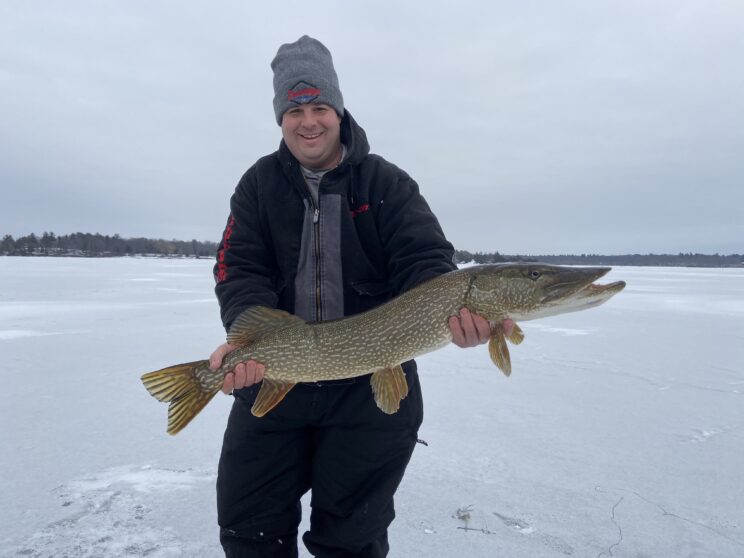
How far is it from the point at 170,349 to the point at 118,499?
13.5 ft

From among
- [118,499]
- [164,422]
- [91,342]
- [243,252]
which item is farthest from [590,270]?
[91,342]

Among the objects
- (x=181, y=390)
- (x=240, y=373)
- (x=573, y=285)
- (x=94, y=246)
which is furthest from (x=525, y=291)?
(x=94, y=246)

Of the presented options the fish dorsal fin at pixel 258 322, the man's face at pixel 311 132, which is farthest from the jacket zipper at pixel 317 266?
the man's face at pixel 311 132

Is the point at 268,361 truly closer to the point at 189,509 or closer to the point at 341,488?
the point at 341,488

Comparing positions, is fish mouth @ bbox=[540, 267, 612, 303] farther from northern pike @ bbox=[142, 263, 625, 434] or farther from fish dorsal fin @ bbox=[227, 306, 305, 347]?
fish dorsal fin @ bbox=[227, 306, 305, 347]

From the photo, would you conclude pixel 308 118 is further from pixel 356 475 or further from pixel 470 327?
pixel 356 475

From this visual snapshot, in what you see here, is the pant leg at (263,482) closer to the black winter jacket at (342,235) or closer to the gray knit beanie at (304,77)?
the black winter jacket at (342,235)

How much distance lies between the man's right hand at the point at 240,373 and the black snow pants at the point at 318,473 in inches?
4.2

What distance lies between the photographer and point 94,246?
74125 millimetres

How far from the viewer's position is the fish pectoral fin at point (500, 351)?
236 cm

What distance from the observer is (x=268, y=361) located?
2.37m

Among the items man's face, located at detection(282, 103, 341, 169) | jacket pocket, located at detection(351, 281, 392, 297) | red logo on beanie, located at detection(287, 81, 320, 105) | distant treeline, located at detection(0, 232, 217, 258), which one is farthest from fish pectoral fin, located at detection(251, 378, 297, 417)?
distant treeline, located at detection(0, 232, 217, 258)

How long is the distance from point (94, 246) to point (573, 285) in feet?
274

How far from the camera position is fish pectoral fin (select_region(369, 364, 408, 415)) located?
88.7 inches
